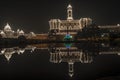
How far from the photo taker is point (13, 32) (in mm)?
99188

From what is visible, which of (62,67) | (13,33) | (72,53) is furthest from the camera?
(13,33)

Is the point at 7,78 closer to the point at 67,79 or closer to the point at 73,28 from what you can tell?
→ the point at 67,79

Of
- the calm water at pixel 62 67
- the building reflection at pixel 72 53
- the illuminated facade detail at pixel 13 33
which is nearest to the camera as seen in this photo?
the calm water at pixel 62 67

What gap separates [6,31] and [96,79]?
8983 centimetres

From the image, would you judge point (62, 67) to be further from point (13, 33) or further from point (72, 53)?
point (13, 33)

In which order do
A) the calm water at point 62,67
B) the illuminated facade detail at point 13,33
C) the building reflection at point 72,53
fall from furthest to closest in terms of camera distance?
the illuminated facade detail at point 13,33, the building reflection at point 72,53, the calm water at point 62,67

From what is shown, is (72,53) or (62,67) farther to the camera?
(72,53)

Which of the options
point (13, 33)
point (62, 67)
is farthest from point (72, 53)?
point (13, 33)

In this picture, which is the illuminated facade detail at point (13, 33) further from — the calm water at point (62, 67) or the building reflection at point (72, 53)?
the calm water at point (62, 67)

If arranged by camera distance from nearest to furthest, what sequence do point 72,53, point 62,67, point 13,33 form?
point 62,67 < point 72,53 < point 13,33

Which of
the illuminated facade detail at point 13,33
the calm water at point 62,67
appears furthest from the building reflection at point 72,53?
the illuminated facade detail at point 13,33

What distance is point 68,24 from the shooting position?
3989 inches

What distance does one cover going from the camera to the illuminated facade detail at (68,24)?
9969 cm

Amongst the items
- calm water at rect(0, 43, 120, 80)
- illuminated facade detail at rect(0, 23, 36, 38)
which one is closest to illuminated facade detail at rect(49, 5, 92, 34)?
illuminated facade detail at rect(0, 23, 36, 38)
